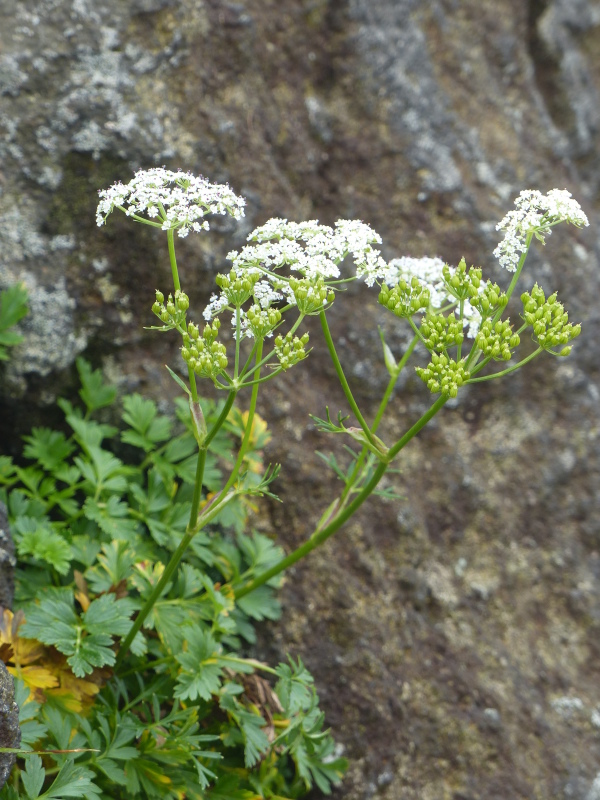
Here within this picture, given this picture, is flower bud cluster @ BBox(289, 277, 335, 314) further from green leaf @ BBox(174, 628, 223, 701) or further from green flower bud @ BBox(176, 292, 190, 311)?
green leaf @ BBox(174, 628, 223, 701)

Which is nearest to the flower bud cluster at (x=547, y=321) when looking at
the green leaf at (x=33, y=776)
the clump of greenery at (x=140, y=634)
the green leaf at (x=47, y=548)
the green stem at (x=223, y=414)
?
the green stem at (x=223, y=414)

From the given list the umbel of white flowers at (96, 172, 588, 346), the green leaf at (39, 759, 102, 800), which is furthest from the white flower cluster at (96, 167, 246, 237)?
the green leaf at (39, 759, 102, 800)

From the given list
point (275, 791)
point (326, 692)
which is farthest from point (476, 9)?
point (275, 791)

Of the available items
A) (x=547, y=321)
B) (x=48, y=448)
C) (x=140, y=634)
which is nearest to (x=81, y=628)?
(x=140, y=634)

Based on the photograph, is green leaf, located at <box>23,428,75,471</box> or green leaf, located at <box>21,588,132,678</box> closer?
green leaf, located at <box>21,588,132,678</box>

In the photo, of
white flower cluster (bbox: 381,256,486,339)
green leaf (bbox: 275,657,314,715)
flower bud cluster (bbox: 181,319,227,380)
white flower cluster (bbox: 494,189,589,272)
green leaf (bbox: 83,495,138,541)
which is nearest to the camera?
flower bud cluster (bbox: 181,319,227,380)

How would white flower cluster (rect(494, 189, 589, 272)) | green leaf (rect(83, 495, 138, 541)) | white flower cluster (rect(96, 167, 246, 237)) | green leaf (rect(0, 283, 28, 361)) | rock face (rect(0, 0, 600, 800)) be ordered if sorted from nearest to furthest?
white flower cluster (rect(96, 167, 246, 237))
white flower cluster (rect(494, 189, 589, 272))
green leaf (rect(83, 495, 138, 541))
green leaf (rect(0, 283, 28, 361))
rock face (rect(0, 0, 600, 800))

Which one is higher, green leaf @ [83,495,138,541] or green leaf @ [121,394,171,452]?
green leaf @ [121,394,171,452]
